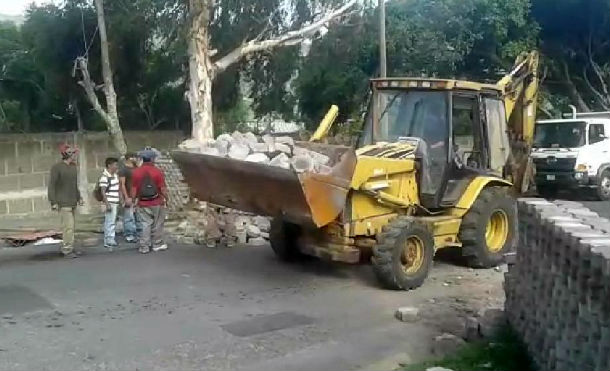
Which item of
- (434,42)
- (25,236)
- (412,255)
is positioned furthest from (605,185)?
(25,236)

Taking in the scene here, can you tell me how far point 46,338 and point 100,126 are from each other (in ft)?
52.7

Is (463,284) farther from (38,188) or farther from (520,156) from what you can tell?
(38,188)

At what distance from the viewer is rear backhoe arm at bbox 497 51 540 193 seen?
13.0m

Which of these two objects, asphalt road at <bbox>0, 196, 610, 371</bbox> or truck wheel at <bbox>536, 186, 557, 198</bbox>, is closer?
asphalt road at <bbox>0, 196, 610, 371</bbox>

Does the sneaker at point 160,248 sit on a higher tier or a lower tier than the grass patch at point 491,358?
higher

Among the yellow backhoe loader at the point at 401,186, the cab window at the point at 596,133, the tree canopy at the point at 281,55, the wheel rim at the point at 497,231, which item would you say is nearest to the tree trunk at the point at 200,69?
the tree canopy at the point at 281,55

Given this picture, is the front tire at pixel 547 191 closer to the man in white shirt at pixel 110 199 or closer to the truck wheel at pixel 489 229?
the truck wheel at pixel 489 229

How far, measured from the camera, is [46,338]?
26.1ft

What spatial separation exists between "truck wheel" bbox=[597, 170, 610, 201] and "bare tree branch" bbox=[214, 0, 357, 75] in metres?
7.73

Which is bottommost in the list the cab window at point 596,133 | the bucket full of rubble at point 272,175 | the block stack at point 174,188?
the block stack at point 174,188

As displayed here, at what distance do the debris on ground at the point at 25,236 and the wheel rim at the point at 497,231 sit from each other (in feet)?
23.6

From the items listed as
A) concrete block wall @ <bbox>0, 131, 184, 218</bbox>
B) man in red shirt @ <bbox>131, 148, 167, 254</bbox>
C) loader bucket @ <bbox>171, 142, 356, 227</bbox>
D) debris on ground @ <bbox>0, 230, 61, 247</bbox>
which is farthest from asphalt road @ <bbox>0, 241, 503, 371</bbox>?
concrete block wall @ <bbox>0, 131, 184, 218</bbox>

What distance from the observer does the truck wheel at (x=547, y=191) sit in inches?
861

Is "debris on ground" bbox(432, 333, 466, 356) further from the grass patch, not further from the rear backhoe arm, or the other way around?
the rear backhoe arm
